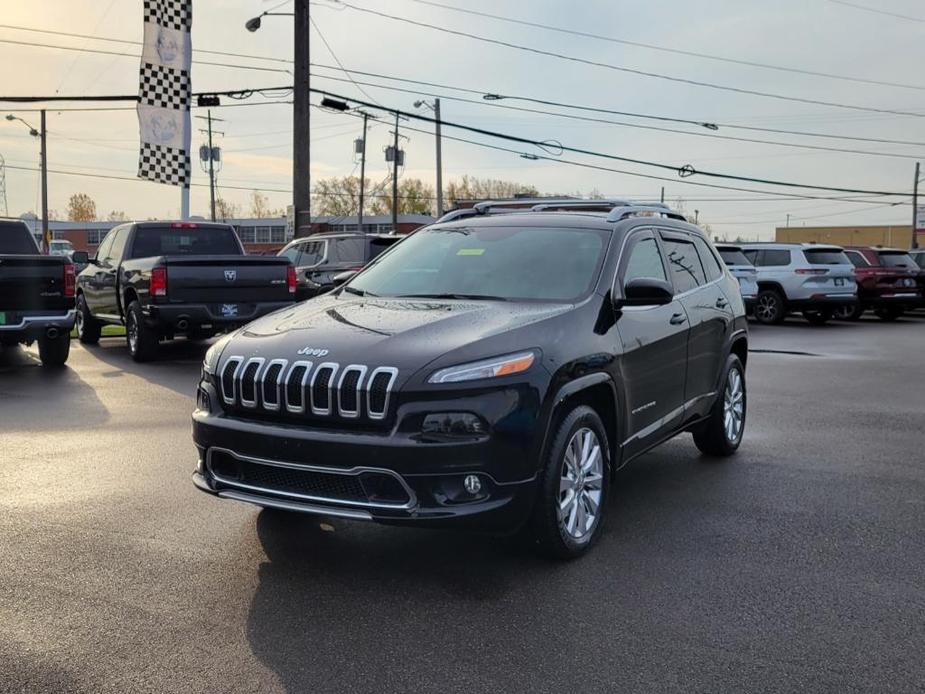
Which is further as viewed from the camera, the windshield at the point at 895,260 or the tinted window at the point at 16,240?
the windshield at the point at 895,260

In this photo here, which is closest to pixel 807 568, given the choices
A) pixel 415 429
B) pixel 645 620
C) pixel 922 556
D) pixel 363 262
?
pixel 922 556

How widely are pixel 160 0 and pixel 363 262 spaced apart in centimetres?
704

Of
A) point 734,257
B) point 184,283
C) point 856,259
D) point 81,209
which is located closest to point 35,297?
point 184,283

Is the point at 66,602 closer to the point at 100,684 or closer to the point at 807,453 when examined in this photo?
the point at 100,684

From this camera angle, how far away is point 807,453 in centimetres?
721

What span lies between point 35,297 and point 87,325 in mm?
4045

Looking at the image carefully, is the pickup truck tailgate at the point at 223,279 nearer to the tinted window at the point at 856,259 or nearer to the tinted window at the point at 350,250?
the tinted window at the point at 350,250

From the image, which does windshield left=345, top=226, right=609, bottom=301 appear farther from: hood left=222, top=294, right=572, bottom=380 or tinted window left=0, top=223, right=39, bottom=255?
tinted window left=0, top=223, right=39, bottom=255

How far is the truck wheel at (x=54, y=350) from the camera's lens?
12.1 m

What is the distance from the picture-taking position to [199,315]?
12094mm

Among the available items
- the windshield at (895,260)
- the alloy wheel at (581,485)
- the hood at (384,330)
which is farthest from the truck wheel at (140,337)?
the windshield at (895,260)

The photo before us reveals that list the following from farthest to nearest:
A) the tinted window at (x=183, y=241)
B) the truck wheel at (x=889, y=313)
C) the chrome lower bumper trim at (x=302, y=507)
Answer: the truck wheel at (x=889, y=313) < the tinted window at (x=183, y=241) < the chrome lower bumper trim at (x=302, y=507)

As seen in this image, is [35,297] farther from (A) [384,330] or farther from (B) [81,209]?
(B) [81,209]

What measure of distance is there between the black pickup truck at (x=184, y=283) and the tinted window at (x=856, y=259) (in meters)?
15.8
